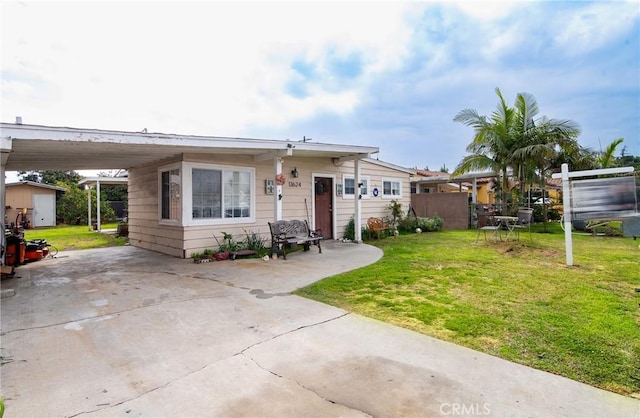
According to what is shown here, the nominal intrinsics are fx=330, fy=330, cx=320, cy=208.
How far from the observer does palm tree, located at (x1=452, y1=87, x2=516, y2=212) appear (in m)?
12.5

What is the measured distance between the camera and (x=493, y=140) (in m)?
12.4

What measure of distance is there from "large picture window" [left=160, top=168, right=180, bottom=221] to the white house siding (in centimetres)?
27

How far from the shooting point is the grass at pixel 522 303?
9.02 ft

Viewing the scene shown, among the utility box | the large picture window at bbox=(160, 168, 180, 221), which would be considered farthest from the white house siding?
the utility box

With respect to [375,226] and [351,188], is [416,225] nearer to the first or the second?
[375,226]

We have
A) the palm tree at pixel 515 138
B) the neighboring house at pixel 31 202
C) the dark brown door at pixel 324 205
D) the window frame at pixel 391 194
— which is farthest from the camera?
the neighboring house at pixel 31 202

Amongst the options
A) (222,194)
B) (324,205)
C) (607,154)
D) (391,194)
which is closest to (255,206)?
(222,194)

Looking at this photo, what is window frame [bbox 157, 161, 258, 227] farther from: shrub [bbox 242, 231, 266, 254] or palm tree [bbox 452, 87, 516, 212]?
palm tree [bbox 452, 87, 516, 212]

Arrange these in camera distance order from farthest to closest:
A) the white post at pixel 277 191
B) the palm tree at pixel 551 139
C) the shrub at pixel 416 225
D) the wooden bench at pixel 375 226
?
the shrub at pixel 416 225 → the palm tree at pixel 551 139 → the wooden bench at pixel 375 226 → the white post at pixel 277 191

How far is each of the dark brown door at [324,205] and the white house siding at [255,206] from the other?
19 centimetres

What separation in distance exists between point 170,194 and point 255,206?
215 centimetres

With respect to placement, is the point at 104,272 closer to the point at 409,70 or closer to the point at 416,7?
the point at 416,7

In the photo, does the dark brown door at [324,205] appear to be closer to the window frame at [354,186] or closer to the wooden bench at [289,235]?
the window frame at [354,186]

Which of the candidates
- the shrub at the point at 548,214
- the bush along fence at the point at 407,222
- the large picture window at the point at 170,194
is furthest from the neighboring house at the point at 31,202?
the shrub at the point at 548,214
